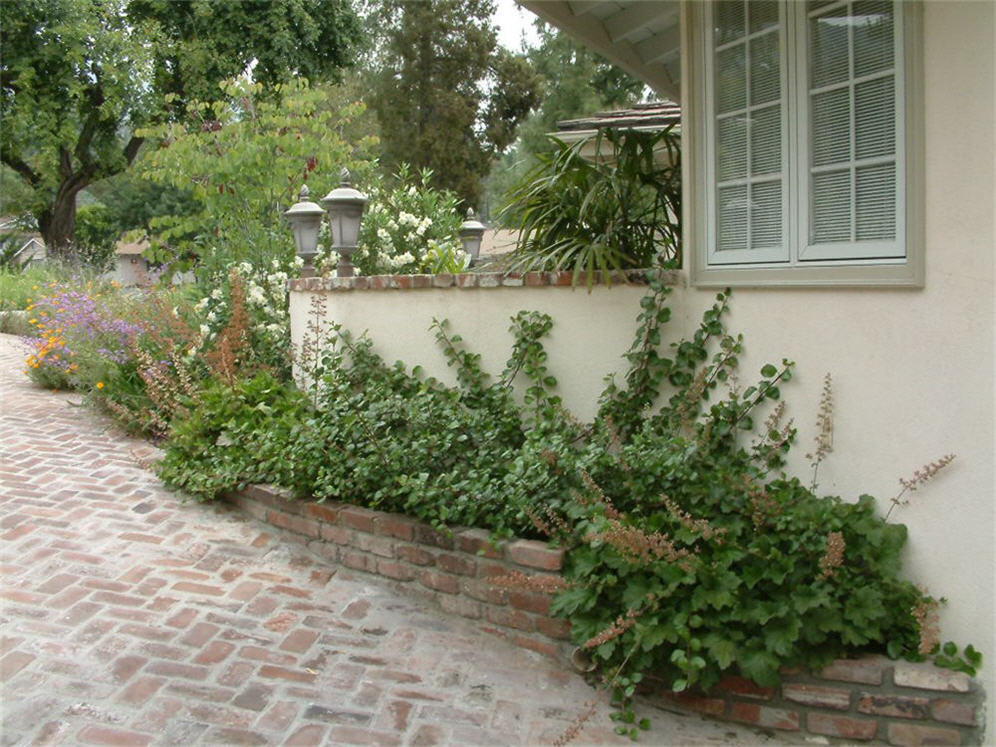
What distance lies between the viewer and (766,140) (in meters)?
3.73

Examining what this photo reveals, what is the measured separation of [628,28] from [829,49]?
2.01m

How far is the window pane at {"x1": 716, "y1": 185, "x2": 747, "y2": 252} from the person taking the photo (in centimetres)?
385

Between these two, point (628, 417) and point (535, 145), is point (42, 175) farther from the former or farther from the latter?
point (628, 417)

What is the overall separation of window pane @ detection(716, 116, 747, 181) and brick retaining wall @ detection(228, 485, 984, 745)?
6.22 ft

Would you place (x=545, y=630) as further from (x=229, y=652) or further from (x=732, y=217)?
(x=732, y=217)

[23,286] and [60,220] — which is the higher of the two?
[60,220]

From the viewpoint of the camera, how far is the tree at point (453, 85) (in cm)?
2420

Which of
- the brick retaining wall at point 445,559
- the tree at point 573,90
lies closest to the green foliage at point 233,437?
the brick retaining wall at point 445,559

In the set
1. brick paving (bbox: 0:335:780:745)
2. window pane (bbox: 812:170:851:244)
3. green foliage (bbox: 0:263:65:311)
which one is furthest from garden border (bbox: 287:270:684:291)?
green foliage (bbox: 0:263:65:311)

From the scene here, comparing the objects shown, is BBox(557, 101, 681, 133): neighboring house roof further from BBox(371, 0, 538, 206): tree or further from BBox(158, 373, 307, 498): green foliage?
BBox(371, 0, 538, 206): tree

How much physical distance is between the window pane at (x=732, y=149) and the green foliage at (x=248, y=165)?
489 cm

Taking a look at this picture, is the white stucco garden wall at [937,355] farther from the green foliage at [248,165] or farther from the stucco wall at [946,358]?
the green foliage at [248,165]

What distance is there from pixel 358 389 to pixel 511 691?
2377 millimetres

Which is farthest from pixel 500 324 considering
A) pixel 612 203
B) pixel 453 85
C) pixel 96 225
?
pixel 96 225
